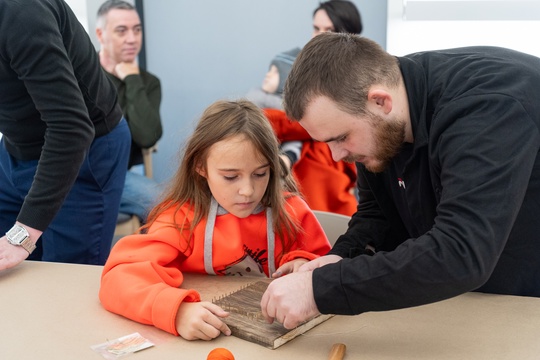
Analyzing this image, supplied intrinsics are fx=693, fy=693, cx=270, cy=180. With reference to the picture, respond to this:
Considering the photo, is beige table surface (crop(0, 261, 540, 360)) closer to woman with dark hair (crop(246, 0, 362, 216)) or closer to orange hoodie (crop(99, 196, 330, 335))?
orange hoodie (crop(99, 196, 330, 335))

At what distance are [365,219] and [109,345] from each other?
718 mm

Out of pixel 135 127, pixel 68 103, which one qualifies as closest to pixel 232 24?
pixel 135 127

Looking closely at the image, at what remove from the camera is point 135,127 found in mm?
3863

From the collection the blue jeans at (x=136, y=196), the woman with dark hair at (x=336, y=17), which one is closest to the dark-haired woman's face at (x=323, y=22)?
the woman with dark hair at (x=336, y=17)

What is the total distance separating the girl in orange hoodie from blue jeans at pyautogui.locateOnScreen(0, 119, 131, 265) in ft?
1.50

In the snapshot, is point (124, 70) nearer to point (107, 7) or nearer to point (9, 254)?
point (107, 7)

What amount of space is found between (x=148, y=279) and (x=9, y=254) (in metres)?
0.40

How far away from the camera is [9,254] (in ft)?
5.45

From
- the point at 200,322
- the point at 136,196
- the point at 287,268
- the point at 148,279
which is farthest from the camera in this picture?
the point at 136,196

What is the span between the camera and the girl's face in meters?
1.68

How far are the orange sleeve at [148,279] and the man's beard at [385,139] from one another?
0.47 meters

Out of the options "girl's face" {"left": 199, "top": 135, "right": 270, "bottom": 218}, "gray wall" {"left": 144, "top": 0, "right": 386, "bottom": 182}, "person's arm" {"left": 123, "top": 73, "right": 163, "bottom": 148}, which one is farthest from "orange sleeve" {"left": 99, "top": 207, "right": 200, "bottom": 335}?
"gray wall" {"left": 144, "top": 0, "right": 386, "bottom": 182}

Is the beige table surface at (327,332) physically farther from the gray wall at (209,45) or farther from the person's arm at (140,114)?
the gray wall at (209,45)

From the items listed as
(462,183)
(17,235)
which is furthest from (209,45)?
(462,183)
